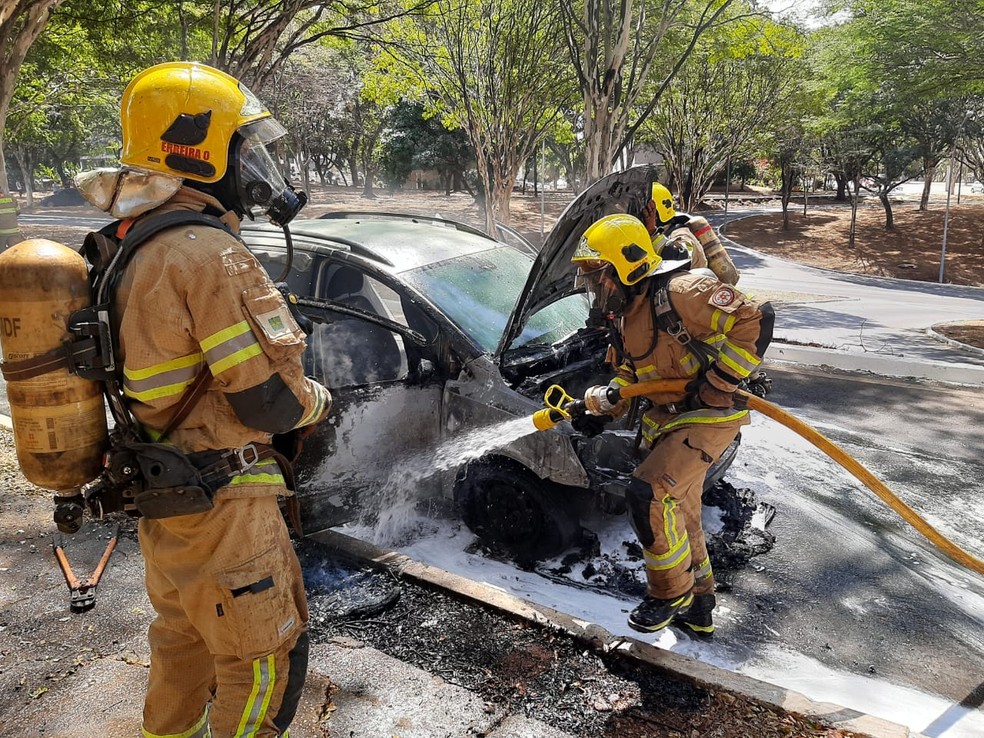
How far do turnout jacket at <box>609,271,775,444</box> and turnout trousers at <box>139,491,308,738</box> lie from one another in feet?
6.39

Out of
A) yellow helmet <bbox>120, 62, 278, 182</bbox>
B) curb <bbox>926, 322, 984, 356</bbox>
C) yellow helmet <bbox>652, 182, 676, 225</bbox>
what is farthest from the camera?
curb <bbox>926, 322, 984, 356</bbox>

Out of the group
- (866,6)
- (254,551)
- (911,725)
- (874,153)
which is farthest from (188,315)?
(874,153)

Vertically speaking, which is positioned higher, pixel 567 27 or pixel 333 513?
pixel 567 27

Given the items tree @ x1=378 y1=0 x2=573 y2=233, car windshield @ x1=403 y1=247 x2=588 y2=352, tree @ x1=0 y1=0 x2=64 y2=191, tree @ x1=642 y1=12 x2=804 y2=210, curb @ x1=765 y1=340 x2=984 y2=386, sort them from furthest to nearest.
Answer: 1. tree @ x1=642 y1=12 x2=804 y2=210
2. tree @ x1=378 y1=0 x2=573 y2=233
3. curb @ x1=765 y1=340 x2=984 y2=386
4. tree @ x1=0 y1=0 x2=64 y2=191
5. car windshield @ x1=403 y1=247 x2=588 y2=352

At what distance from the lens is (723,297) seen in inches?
119

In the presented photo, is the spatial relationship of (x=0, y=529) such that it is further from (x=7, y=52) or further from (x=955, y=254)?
(x=955, y=254)

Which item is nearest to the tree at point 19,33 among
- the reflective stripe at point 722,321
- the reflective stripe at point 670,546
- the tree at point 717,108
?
the reflective stripe at point 722,321

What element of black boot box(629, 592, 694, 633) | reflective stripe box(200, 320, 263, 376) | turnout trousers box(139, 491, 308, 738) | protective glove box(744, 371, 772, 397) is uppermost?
reflective stripe box(200, 320, 263, 376)

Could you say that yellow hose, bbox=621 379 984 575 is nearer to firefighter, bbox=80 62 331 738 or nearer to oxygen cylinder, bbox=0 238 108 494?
firefighter, bbox=80 62 331 738

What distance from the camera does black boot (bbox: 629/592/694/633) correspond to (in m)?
3.12

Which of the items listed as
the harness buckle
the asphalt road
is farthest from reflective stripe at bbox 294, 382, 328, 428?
the asphalt road

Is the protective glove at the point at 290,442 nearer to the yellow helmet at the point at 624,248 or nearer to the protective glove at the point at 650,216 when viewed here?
the yellow helmet at the point at 624,248

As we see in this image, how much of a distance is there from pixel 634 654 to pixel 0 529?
11.5 feet

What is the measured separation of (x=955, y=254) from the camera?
21.6 m
